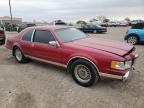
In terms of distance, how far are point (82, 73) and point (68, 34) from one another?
1531mm

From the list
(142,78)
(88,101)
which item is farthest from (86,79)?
(142,78)

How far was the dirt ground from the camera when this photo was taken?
4.09 m

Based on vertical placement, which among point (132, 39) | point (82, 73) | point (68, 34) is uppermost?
point (68, 34)

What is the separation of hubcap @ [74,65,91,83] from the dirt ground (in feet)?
0.72

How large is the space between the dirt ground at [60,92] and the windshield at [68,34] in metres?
1.14

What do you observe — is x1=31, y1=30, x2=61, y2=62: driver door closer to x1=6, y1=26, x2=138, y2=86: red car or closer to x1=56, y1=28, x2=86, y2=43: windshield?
x1=6, y1=26, x2=138, y2=86: red car

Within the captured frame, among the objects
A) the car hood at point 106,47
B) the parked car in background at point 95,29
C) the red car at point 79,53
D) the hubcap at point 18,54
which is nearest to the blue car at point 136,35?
the red car at point 79,53

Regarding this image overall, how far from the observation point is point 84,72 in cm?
487

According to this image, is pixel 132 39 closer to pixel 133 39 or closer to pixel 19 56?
pixel 133 39

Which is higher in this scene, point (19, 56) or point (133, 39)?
point (133, 39)

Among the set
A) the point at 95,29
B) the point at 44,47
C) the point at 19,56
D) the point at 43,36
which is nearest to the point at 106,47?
the point at 44,47

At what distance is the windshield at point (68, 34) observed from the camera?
5.57 m

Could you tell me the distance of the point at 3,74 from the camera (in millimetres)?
6051

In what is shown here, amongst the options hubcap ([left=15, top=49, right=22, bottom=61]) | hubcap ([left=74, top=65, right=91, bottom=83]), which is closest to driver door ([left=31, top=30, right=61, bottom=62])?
hubcap ([left=74, top=65, right=91, bottom=83])
